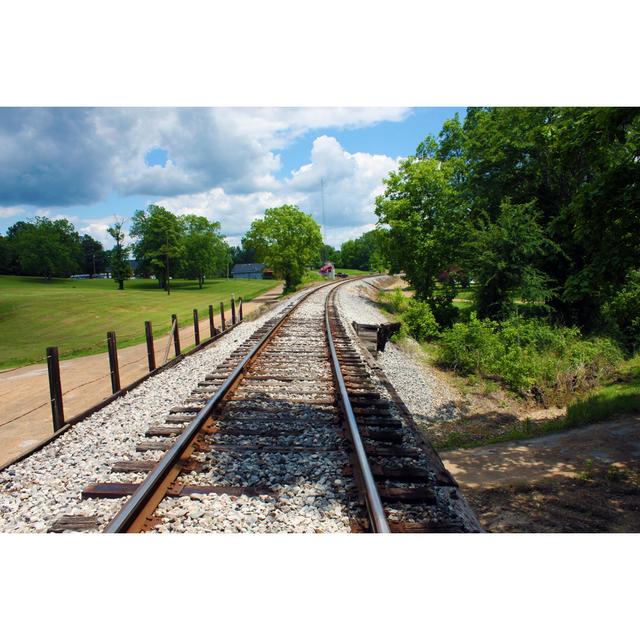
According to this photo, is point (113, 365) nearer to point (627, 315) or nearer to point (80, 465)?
point (80, 465)

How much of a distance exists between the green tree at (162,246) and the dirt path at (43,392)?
49.6 metres

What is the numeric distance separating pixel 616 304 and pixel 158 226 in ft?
206

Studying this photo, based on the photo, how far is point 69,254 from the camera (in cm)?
5762

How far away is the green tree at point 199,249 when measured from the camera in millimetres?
74375

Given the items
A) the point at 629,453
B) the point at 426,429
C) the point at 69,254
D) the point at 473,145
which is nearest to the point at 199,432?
the point at 426,429

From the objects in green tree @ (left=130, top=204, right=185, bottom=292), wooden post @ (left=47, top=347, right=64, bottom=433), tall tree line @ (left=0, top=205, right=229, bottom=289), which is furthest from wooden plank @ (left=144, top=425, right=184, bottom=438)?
green tree @ (left=130, top=204, right=185, bottom=292)

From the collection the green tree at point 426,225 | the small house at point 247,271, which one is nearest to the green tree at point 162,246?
the green tree at point 426,225

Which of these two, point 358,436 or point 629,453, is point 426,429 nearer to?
point 629,453

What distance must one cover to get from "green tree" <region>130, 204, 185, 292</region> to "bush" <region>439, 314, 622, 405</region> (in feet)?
177

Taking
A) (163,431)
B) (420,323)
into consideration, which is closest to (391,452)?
(163,431)

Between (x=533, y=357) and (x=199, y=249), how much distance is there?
2705 inches

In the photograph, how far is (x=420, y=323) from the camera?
63.8ft

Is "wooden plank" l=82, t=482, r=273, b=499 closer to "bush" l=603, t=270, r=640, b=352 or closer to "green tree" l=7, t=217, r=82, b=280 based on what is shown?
"bush" l=603, t=270, r=640, b=352

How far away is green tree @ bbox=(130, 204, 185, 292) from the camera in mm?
65625
